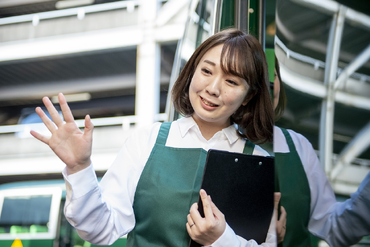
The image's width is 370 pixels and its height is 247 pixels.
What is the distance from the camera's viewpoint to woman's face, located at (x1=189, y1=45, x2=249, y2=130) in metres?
0.60

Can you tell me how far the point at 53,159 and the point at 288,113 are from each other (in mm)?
3329

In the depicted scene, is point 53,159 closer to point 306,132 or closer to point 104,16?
point 104,16

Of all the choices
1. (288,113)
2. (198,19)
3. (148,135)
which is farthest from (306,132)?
(198,19)

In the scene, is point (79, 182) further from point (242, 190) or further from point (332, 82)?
point (332, 82)

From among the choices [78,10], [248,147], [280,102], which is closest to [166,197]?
[248,147]

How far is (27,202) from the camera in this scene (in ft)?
6.23

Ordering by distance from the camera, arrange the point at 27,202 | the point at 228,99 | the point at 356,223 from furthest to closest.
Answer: the point at 27,202 < the point at 228,99 < the point at 356,223

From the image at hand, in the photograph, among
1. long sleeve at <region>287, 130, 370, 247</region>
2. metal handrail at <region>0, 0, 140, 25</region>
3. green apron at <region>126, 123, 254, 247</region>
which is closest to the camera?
long sleeve at <region>287, 130, 370, 247</region>

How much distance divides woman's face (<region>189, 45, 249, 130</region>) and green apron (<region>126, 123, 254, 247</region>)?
0.26 feet

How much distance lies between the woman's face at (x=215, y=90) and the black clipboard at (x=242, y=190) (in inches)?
3.5

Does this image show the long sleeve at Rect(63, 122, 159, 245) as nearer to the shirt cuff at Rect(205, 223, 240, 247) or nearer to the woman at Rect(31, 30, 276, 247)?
the woman at Rect(31, 30, 276, 247)

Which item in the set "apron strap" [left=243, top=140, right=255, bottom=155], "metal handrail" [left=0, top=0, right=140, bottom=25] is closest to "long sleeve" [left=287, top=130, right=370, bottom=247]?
"apron strap" [left=243, top=140, right=255, bottom=155]

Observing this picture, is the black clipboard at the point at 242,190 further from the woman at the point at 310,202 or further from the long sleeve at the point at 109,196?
the woman at the point at 310,202

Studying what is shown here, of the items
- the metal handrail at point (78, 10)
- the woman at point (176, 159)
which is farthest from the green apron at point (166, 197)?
the metal handrail at point (78, 10)
